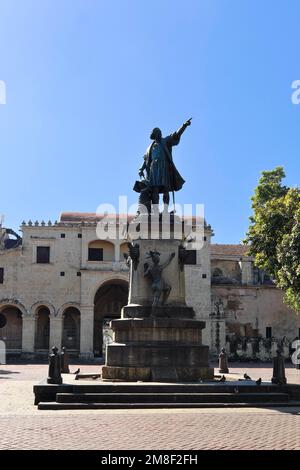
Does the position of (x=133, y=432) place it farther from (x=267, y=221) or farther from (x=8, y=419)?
(x=267, y=221)

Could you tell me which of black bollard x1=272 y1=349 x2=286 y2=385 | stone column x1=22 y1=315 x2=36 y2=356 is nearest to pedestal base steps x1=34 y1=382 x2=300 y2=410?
black bollard x1=272 y1=349 x2=286 y2=385

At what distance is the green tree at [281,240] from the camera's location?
24.3 metres

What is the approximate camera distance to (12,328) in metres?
44.5

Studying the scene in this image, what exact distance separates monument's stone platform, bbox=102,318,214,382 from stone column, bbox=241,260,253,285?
35.4 m

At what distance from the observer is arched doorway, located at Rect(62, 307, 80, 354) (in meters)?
44.8

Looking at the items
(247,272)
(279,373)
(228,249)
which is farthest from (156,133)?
(228,249)

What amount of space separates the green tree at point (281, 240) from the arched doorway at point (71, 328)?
17.5 metres

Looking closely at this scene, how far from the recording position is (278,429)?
9398 mm

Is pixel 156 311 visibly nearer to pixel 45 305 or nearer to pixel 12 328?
pixel 45 305

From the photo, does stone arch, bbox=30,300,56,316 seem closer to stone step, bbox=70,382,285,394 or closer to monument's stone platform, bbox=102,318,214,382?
monument's stone platform, bbox=102,318,214,382

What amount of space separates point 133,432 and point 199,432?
3.23 feet

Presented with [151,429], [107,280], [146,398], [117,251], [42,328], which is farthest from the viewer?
[42,328]

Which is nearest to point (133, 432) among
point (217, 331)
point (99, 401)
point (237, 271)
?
point (99, 401)

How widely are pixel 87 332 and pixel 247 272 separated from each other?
14495 millimetres
